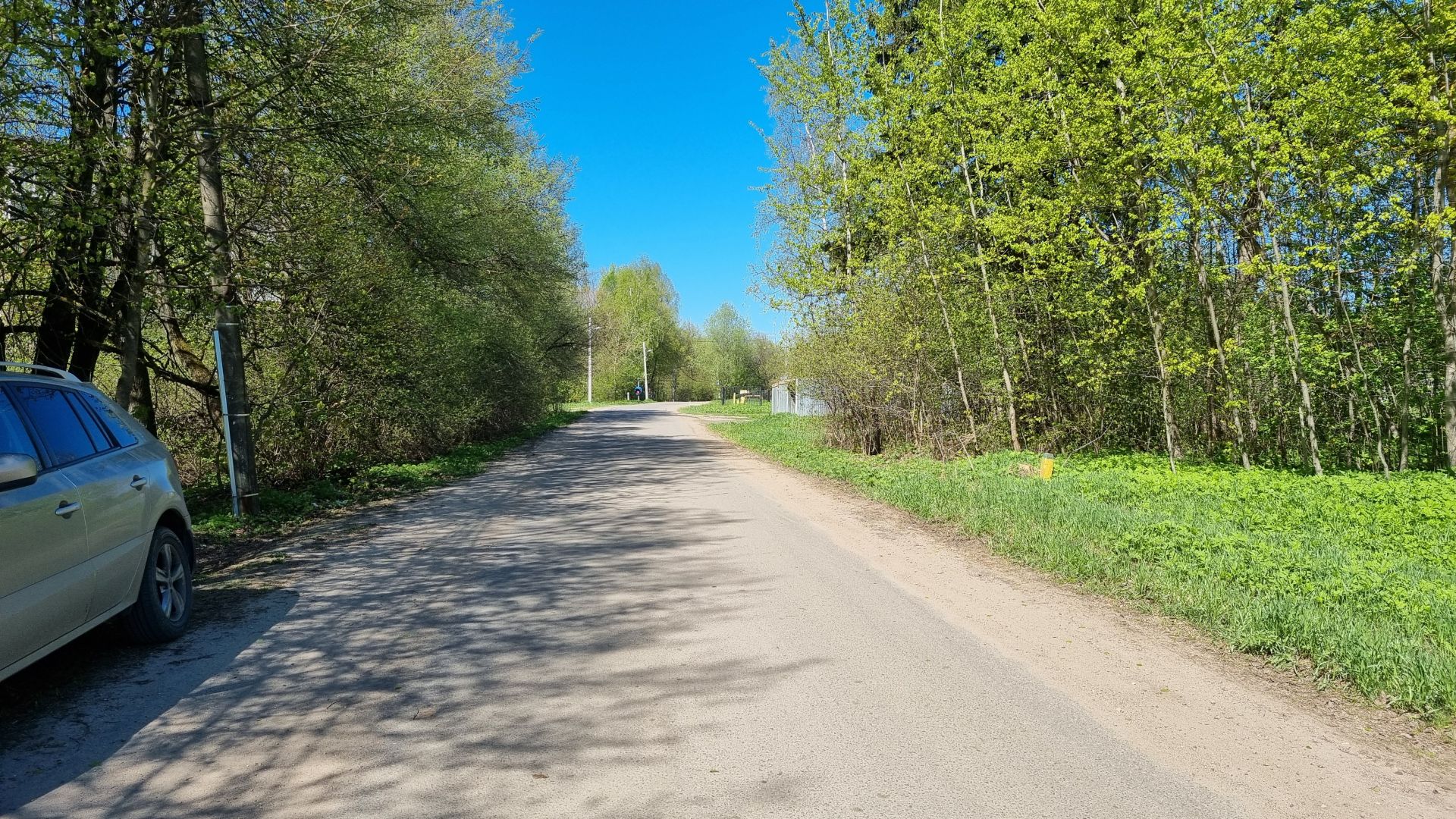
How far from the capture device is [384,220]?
12.6m

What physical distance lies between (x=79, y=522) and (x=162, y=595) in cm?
115

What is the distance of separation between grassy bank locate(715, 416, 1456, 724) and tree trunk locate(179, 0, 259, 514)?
28.0ft

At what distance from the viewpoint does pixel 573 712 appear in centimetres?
388

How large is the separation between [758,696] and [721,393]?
71.2m

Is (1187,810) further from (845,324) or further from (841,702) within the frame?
(845,324)

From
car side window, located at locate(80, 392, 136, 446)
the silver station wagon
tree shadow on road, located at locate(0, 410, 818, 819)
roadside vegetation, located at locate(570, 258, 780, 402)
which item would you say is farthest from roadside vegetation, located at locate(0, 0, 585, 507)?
roadside vegetation, located at locate(570, 258, 780, 402)

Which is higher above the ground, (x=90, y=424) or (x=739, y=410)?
(x=90, y=424)

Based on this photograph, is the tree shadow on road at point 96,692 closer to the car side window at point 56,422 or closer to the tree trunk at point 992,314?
the car side window at point 56,422

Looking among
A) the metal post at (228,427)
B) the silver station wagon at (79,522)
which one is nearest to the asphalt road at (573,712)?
the silver station wagon at (79,522)

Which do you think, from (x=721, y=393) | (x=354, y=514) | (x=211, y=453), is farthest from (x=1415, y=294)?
(x=721, y=393)

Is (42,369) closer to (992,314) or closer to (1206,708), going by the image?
(1206,708)

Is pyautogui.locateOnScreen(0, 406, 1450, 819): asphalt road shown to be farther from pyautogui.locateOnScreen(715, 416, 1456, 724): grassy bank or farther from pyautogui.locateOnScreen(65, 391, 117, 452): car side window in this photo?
pyautogui.locateOnScreen(715, 416, 1456, 724): grassy bank

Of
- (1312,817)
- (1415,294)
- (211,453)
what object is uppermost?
(1415,294)

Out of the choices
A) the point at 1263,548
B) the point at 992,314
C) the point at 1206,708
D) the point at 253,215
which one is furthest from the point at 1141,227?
the point at 253,215
